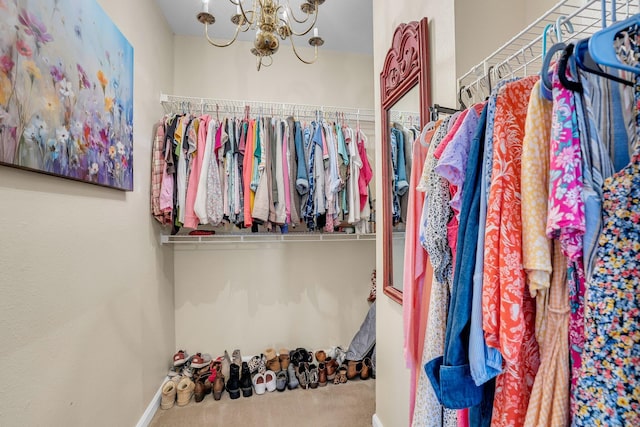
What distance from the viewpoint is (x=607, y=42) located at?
0.43m

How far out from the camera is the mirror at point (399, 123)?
1148 millimetres

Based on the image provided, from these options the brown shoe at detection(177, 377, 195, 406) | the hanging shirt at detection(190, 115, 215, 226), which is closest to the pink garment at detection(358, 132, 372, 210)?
the hanging shirt at detection(190, 115, 215, 226)

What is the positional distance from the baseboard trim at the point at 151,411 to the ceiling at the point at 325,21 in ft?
8.99

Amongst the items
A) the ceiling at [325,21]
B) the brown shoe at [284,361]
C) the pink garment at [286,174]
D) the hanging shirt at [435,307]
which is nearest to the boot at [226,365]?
the brown shoe at [284,361]

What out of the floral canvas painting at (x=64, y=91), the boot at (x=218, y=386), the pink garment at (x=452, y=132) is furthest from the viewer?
the boot at (x=218, y=386)

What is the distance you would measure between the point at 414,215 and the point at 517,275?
0.49 metres

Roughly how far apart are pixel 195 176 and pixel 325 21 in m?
1.59

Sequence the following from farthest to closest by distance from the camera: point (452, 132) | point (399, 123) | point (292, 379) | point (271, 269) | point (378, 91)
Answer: point (271, 269) → point (292, 379) → point (378, 91) → point (399, 123) → point (452, 132)

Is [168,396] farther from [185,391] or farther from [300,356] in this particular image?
[300,356]

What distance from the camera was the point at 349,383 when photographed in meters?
2.22

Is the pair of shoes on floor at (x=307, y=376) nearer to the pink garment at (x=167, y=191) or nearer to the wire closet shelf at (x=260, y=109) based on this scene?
the pink garment at (x=167, y=191)

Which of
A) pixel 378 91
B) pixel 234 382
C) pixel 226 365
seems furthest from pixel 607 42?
pixel 226 365

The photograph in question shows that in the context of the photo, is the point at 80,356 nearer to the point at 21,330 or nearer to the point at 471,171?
the point at 21,330

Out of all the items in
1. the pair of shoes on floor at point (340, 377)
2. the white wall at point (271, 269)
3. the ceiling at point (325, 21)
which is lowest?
the pair of shoes on floor at point (340, 377)
